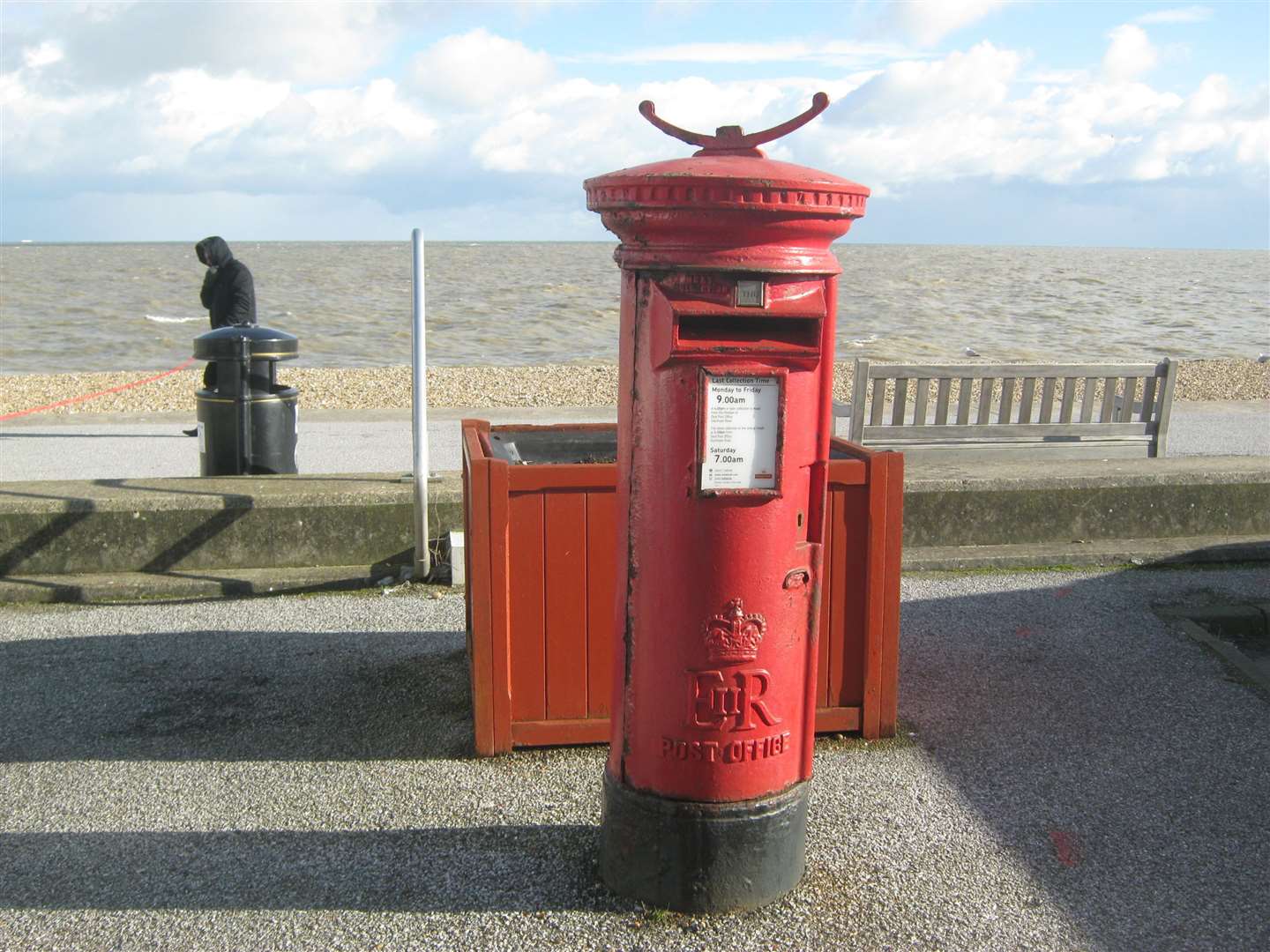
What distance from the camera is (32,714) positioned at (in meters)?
4.91

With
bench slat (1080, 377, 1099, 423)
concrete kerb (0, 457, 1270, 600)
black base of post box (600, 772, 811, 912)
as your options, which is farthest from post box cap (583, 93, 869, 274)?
bench slat (1080, 377, 1099, 423)

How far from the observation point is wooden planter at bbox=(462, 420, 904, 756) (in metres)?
4.37

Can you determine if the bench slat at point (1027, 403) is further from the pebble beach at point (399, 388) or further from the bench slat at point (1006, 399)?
the pebble beach at point (399, 388)

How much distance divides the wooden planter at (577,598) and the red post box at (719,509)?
0.88 meters

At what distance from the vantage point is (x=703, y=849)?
3480 millimetres

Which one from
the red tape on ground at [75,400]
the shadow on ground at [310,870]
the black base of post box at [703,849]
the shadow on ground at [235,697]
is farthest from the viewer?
the red tape on ground at [75,400]

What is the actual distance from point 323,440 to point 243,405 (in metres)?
4.96

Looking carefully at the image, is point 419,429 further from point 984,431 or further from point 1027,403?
point 1027,403

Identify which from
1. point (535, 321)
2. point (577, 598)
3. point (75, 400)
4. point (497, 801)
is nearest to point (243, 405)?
point (577, 598)

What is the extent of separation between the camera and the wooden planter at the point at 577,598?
4371 millimetres

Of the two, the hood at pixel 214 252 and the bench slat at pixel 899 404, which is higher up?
the hood at pixel 214 252

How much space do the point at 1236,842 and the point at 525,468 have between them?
2.58m

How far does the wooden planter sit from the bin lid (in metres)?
2.88

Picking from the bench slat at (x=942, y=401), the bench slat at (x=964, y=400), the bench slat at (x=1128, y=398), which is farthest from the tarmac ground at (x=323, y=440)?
the bench slat at (x=1128, y=398)
